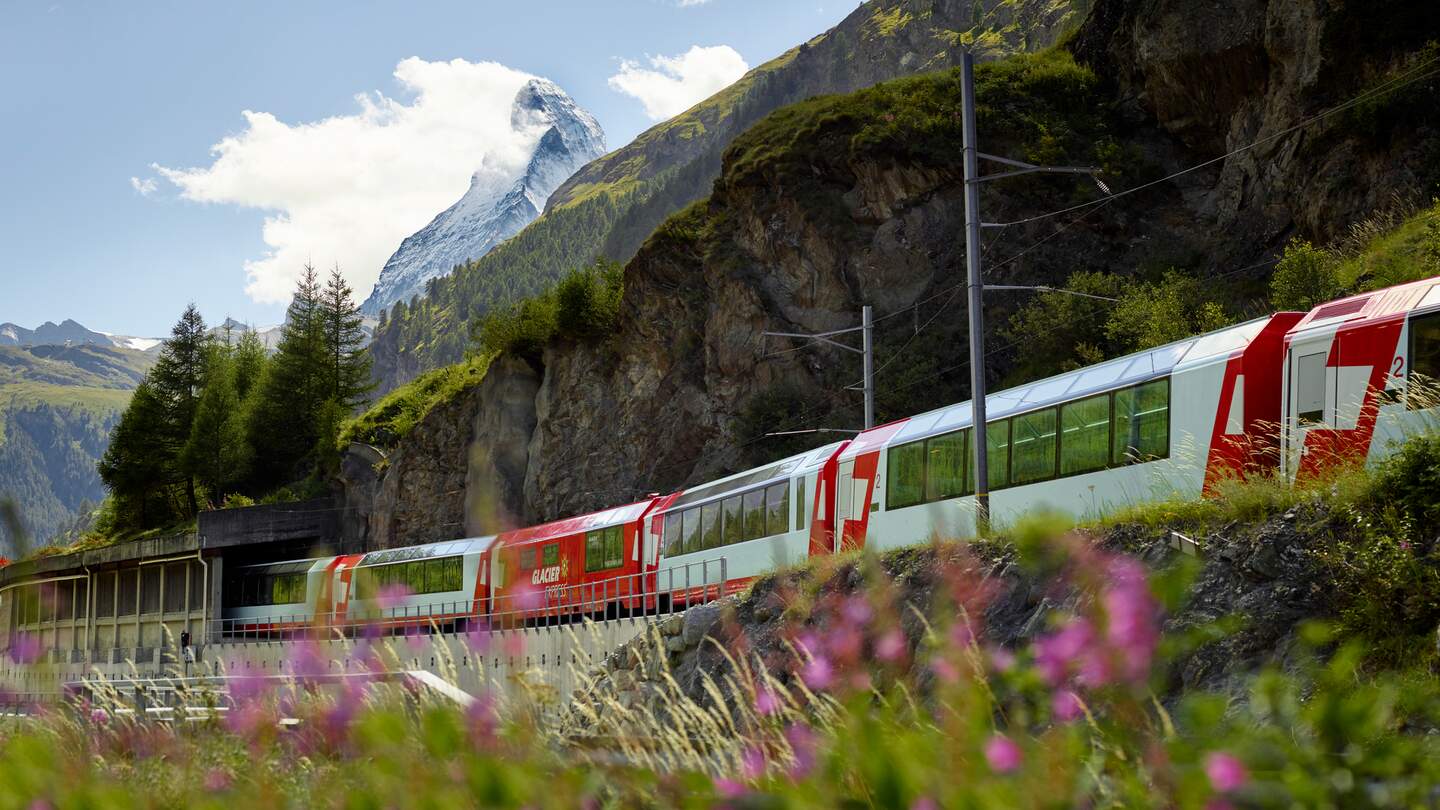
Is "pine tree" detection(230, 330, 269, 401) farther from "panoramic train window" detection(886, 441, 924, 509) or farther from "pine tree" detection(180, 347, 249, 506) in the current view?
"panoramic train window" detection(886, 441, 924, 509)

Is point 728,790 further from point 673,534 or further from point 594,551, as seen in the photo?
point 594,551

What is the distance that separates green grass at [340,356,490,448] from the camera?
→ 6047 centimetres

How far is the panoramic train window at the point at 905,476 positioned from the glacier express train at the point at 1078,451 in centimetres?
3

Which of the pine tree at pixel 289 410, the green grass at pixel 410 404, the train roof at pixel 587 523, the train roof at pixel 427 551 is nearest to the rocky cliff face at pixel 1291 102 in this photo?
the train roof at pixel 587 523

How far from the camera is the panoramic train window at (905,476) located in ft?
69.4

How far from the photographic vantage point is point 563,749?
13.9ft

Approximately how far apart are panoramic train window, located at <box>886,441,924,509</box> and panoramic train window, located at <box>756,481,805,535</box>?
289cm

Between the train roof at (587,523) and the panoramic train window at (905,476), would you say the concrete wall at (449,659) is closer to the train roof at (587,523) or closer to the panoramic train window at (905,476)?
the train roof at (587,523)

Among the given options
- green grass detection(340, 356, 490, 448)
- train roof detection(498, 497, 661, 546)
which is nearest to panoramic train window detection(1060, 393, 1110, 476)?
train roof detection(498, 497, 661, 546)

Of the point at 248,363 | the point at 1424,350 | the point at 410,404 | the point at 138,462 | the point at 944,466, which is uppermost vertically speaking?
the point at 248,363

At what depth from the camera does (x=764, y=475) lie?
2541 centimetres

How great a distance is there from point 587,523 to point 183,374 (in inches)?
2470

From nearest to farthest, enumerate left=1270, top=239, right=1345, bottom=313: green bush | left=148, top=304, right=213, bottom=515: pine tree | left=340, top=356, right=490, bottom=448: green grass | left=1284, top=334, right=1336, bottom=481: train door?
left=1284, top=334, right=1336, bottom=481: train door < left=1270, top=239, right=1345, bottom=313: green bush < left=340, top=356, right=490, bottom=448: green grass < left=148, top=304, right=213, bottom=515: pine tree

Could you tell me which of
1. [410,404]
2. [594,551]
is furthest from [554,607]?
[410,404]
